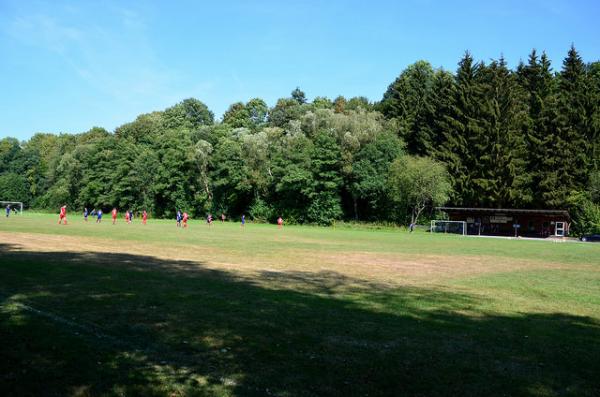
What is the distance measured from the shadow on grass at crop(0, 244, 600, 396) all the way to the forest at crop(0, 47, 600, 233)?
176 feet

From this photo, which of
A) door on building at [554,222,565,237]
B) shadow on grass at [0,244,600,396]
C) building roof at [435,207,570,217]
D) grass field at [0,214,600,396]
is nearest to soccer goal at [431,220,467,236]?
building roof at [435,207,570,217]

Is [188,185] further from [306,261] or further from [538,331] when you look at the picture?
[538,331]

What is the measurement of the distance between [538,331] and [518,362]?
2.37 metres

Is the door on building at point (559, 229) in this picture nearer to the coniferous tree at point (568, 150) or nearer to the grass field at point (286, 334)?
the coniferous tree at point (568, 150)

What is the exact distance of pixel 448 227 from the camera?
205 ft

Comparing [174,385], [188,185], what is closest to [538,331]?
[174,385]

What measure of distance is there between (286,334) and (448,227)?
58086 mm

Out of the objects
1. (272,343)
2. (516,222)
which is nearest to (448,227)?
(516,222)

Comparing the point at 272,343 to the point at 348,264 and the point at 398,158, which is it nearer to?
the point at 348,264

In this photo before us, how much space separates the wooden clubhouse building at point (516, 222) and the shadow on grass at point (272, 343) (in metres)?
52.3

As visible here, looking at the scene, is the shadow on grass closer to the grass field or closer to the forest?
the grass field

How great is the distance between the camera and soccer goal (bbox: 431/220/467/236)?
203 feet

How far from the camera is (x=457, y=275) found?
17.3 metres

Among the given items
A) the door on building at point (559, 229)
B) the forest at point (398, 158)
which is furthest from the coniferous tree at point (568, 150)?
the door on building at point (559, 229)
